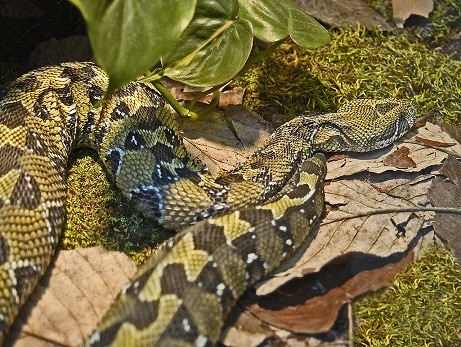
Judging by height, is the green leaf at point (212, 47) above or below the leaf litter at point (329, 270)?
above

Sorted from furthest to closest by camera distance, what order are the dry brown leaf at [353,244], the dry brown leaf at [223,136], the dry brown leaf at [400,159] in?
the dry brown leaf at [223,136]
the dry brown leaf at [400,159]
the dry brown leaf at [353,244]

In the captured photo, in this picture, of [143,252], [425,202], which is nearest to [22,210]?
[143,252]

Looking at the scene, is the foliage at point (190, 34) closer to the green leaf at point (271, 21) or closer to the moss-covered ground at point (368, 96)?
the green leaf at point (271, 21)

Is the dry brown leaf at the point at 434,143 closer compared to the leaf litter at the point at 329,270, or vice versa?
the leaf litter at the point at 329,270

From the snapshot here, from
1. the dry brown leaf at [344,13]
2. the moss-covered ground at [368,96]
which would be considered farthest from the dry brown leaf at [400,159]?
the dry brown leaf at [344,13]

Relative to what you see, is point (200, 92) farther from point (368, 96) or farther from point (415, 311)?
point (415, 311)

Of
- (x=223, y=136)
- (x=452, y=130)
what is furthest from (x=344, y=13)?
(x=223, y=136)

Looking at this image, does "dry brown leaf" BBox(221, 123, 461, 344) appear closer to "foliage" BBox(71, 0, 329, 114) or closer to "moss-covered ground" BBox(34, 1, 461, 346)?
"moss-covered ground" BBox(34, 1, 461, 346)

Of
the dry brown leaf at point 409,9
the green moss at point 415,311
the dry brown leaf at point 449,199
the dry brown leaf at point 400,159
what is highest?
the dry brown leaf at point 409,9
